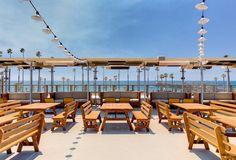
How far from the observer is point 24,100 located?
36.9 feet

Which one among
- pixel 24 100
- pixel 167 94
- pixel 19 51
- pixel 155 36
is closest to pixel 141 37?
pixel 155 36

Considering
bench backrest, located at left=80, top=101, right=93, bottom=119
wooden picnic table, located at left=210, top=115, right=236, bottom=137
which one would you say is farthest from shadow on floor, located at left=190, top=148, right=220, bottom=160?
bench backrest, located at left=80, top=101, right=93, bottom=119

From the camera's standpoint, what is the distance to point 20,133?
3.61 meters

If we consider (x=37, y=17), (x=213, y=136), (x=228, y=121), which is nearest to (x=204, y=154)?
(x=228, y=121)

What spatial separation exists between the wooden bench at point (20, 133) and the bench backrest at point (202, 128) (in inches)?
135

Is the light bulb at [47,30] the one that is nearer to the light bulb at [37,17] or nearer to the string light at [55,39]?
the string light at [55,39]

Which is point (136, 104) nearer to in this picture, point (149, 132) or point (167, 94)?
point (167, 94)

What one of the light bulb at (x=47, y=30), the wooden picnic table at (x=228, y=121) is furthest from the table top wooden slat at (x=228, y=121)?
the light bulb at (x=47, y=30)

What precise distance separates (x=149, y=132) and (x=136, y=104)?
224 inches

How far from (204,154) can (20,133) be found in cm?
383

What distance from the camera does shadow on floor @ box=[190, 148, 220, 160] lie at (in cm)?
381

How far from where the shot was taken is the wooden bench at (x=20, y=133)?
10.1 ft

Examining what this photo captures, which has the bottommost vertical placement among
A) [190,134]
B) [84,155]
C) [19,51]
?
[84,155]

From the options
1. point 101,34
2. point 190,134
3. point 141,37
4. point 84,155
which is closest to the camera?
point 84,155
